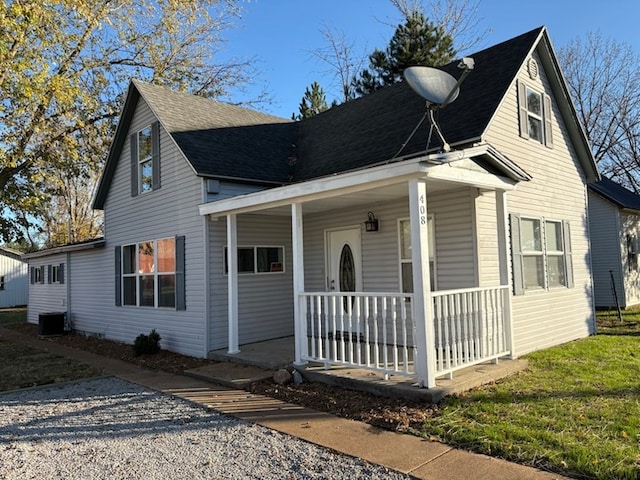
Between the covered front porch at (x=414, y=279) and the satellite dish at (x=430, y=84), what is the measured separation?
0.89 meters

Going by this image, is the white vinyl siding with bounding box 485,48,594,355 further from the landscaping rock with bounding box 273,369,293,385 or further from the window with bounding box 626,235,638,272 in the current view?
the window with bounding box 626,235,638,272

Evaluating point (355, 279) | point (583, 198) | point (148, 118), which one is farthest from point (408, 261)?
point (148, 118)

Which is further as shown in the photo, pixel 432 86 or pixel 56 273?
pixel 56 273

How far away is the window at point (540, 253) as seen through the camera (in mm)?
8031

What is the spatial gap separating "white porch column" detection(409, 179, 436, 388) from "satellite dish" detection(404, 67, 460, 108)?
142cm

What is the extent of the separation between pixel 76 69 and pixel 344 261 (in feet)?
39.0

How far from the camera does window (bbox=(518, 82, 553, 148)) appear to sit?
8.80 metres

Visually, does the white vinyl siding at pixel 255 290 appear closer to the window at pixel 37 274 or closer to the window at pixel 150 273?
the window at pixel 150 273

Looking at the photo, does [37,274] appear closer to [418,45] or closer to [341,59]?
[341,59]

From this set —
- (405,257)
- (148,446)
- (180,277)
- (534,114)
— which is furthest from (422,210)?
(180,277)

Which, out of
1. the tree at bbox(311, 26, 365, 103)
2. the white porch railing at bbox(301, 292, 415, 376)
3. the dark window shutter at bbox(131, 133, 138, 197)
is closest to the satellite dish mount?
the white porch railing at bbox(301, 292, 415, 376)

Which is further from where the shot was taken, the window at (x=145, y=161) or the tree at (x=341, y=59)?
the tree at (x=341, y=59)

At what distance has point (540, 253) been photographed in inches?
345

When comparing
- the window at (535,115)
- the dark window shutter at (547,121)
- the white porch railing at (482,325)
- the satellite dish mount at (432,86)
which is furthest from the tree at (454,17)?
the white porch railing at (482,325)
